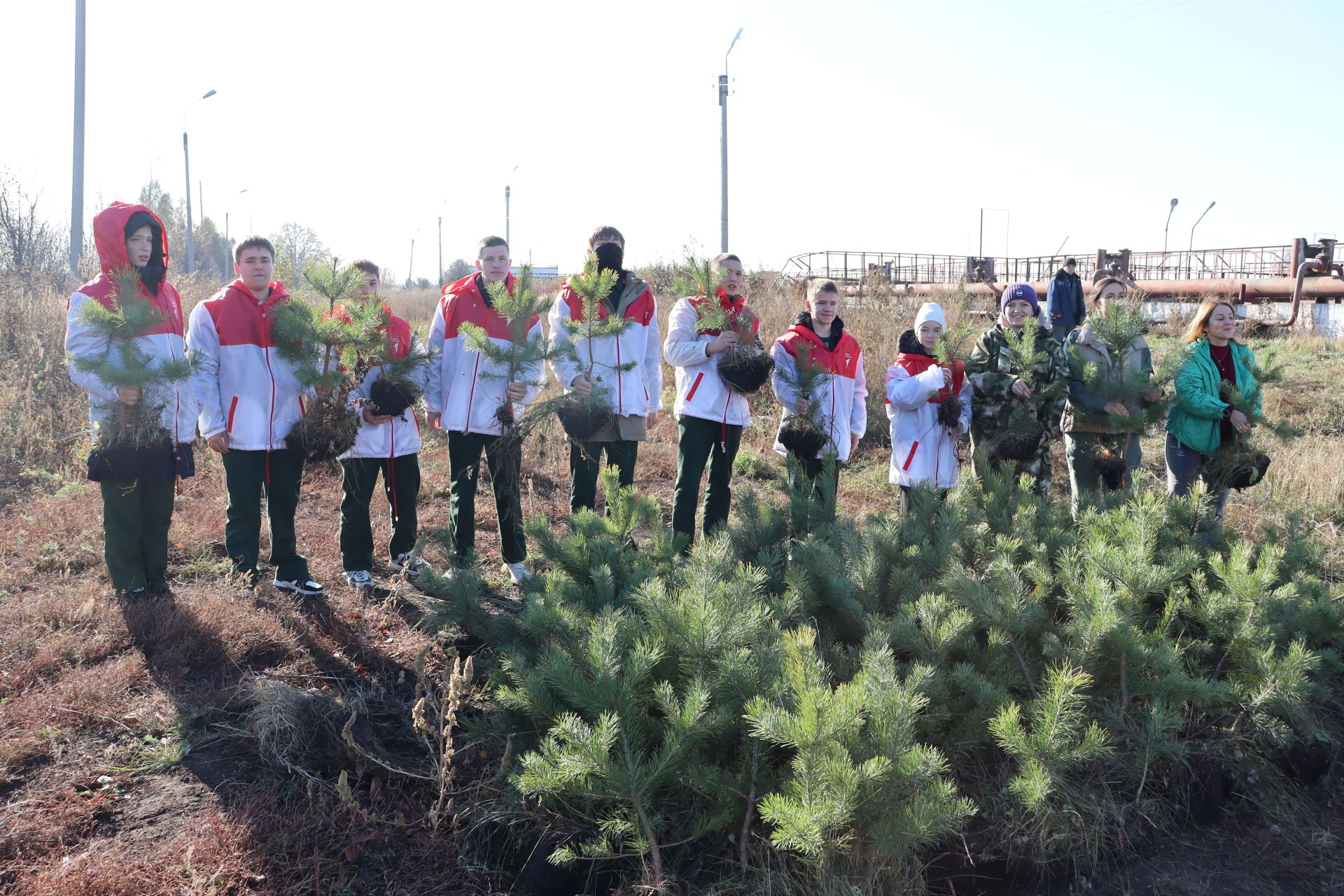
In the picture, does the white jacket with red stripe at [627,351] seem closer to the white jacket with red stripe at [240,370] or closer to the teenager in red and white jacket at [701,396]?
the teenager in red and white jacket at [701,396]

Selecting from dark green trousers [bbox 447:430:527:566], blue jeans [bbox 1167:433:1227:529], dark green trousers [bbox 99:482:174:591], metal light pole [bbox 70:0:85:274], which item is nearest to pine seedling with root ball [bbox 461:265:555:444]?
dark green trousers [bbox 447:430:527:566]

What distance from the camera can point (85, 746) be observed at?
134 inches

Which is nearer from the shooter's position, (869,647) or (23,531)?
(869,647)

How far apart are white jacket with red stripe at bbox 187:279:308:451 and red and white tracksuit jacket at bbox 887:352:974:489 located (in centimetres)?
339

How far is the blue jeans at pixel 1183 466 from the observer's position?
5.28m

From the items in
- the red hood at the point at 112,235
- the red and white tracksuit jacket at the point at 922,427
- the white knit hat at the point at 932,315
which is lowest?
the red and white tracksuit jacket at the point at 922,427

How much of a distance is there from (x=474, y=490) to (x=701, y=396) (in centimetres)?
140

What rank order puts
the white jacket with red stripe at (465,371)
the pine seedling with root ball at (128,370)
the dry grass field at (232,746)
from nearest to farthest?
the dry grass field at (232,746), the pine seedling with root ball at (128,370), the white jacket with red stripe at (465,371)

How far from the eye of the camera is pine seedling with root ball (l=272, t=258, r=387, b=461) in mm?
4375

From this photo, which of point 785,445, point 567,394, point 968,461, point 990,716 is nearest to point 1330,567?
point 968,461

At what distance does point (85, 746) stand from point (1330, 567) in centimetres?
643

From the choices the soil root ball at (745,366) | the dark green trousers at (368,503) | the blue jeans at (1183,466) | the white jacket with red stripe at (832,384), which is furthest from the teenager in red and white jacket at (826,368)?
the dark green trousers at (368,503)

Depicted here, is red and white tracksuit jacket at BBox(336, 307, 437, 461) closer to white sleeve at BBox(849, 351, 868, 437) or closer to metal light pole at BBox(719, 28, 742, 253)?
white sleeve at BBox(849, 351, 868, 437)

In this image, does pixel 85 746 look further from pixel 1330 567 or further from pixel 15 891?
pixel 1330 567
